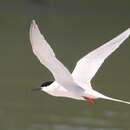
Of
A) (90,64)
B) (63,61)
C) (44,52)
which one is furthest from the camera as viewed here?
(63,61)

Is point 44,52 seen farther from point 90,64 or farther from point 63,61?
point 63,61

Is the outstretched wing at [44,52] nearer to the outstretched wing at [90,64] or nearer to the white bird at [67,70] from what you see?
the white bird at [67,70]

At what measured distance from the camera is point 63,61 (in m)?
7.70

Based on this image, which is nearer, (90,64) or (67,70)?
(67,70)

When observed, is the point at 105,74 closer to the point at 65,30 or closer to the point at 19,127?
the point at 19,127

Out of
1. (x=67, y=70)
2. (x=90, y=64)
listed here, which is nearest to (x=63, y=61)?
(x=90, y=64)

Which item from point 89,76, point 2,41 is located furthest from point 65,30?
point 89,76

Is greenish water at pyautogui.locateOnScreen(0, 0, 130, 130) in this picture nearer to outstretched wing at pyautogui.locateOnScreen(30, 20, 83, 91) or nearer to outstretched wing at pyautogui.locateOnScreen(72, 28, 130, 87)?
outstretched wing at pyautogui.locateOnScreen(72, 28, 130, 87)

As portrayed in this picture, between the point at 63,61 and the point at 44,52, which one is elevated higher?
the point at 63,61

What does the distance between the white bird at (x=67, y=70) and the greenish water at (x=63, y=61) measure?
2.03 metres

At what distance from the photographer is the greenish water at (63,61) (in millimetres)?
5812

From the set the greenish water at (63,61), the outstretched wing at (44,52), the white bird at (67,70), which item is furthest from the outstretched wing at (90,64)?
the greenish water at (63,61)

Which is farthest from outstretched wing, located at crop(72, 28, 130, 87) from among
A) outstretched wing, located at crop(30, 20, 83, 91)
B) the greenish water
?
the greenish water

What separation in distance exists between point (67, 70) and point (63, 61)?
476 centimetres
